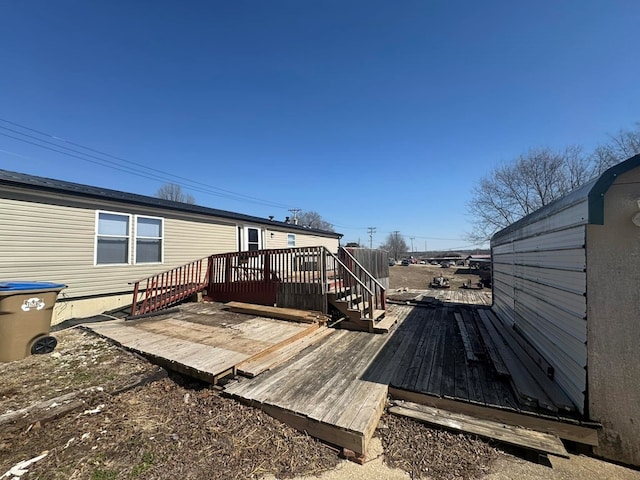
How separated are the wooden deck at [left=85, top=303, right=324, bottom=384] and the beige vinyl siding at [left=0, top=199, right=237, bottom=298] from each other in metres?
1.83

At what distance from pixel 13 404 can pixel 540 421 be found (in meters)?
5.36

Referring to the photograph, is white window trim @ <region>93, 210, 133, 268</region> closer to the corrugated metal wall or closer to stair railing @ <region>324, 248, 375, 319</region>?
stair railing @ <region>324, 248, 375, 319</region>

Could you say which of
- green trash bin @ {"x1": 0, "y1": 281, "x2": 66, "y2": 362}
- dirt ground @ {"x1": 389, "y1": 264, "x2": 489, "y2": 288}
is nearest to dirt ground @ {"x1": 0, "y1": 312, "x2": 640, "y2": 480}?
green trash bin @ {"x1": 0, "y1": 281, "x2": 66, "y2": 362}

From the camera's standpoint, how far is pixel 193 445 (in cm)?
228

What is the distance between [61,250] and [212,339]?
16.8ft

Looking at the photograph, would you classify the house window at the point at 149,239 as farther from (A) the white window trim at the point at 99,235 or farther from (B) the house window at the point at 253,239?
(B) the house window at the point at 253,239

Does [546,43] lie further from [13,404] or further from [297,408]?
[13,404]

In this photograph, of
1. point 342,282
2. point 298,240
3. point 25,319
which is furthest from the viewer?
point 298,240

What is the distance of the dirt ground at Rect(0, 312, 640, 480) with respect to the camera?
2.03 meters

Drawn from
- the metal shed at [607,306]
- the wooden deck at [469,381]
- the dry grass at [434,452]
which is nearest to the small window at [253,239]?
the wooden deck at [469,381]

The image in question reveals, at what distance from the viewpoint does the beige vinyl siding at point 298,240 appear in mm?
12639

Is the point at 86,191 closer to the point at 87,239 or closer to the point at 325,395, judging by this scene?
the point at 87,239

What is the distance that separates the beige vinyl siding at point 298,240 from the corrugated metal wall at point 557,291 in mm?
7399

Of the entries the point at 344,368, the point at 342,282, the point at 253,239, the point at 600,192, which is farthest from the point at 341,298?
the point at 253,239
